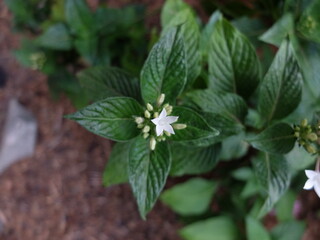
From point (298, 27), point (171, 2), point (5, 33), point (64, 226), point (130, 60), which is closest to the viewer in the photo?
point (298, 27)

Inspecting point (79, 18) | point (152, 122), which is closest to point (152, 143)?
point (152, 122)

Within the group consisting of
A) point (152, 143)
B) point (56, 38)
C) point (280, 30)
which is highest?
point (280, 30)

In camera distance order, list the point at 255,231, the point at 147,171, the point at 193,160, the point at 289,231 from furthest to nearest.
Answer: the point at 289,231, the point at 255,231, the point at 193,160, the point at 147,171

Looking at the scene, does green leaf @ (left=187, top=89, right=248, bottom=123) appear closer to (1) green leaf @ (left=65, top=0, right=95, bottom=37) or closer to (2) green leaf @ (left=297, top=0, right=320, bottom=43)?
(2) green leaf @ (left=297, top=0, right=320, bottom=43)

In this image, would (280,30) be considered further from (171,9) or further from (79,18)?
(79,18)

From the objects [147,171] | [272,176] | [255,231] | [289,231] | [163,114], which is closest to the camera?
[163,114]

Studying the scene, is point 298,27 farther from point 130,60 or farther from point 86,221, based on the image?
point 86,221

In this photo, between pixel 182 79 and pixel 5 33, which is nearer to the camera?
pixel 182 79

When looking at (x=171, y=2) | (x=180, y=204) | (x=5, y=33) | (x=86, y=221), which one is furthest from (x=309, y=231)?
(x=5, y=33)
